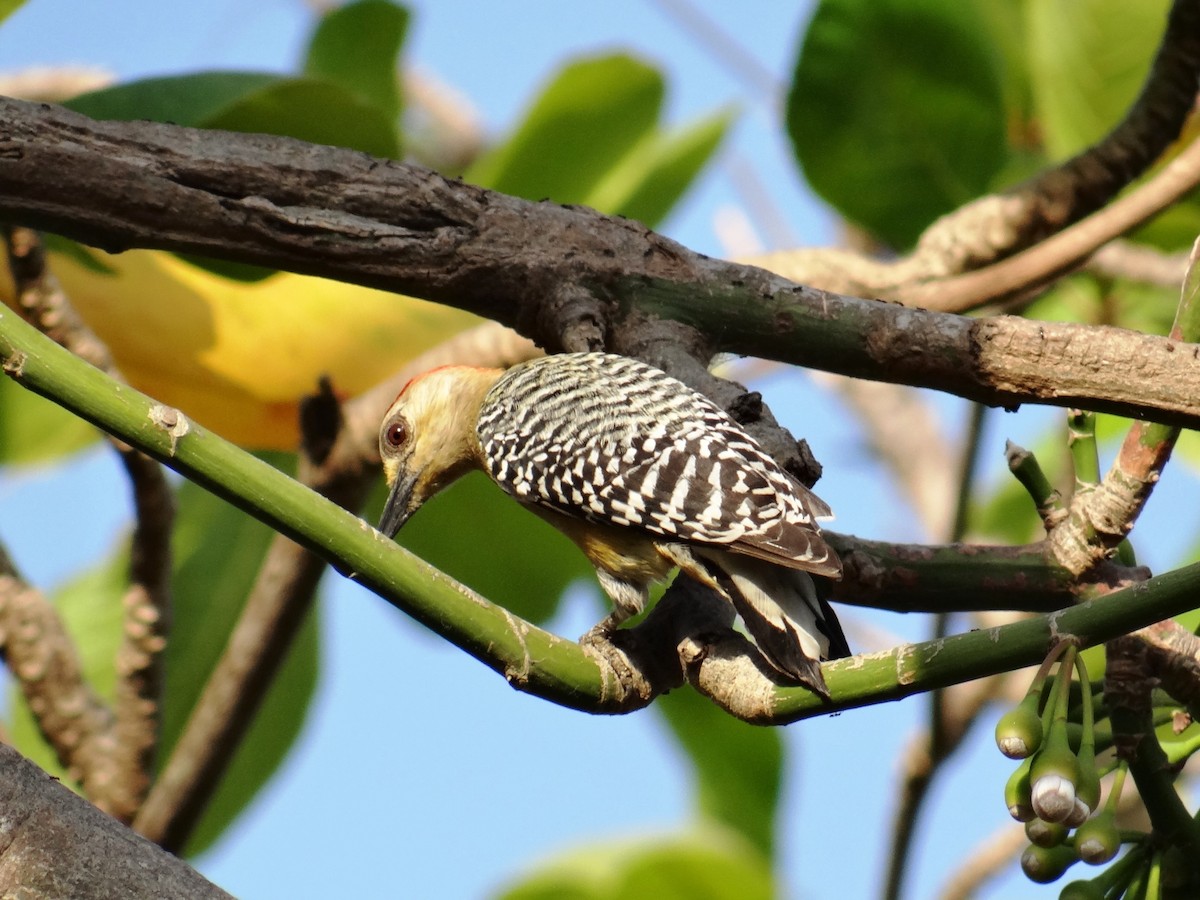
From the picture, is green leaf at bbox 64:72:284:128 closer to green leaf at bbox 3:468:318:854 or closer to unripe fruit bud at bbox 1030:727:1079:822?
A: green leaf at bbox 3:468:318:854

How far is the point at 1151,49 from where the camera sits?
3873 mm

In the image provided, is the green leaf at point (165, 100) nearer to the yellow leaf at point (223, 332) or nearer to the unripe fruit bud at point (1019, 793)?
the yellow leaf at point (223, 332)

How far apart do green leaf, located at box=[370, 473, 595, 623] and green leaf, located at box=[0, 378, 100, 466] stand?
108 cm

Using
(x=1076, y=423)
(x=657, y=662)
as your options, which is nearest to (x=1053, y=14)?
(x=1076, y=423)

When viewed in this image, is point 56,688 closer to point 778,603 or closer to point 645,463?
point 645,463

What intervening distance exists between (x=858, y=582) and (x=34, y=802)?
126cm

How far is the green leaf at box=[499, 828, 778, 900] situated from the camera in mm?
3615

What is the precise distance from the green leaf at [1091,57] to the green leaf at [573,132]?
44.4 inches

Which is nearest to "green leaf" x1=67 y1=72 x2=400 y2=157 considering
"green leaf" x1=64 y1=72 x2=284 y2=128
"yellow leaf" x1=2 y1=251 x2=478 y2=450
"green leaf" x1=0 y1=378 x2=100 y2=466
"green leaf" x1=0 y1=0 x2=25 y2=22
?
"green leaf" x1=64 y1=72 x2=284 y2=128

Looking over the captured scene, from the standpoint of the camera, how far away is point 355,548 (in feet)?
5.50

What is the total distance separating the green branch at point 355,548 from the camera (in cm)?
163

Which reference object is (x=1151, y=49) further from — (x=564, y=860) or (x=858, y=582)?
(x=564, y=860)

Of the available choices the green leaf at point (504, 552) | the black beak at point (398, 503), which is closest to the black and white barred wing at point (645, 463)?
the black beak at point (398, 503)

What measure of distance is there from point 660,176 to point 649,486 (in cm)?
154
